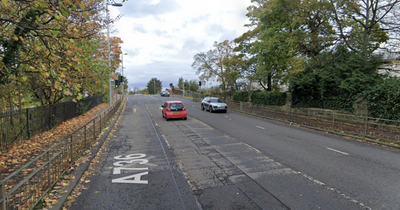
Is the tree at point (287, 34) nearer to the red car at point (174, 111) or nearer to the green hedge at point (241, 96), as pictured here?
the green hedge at point (241, 96)

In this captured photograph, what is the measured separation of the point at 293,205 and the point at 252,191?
2.90 feet

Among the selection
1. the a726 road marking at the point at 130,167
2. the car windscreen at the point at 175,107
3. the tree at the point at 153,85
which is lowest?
the a726 road marking at the point at 130,167

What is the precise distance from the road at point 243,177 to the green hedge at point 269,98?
47.4 feet

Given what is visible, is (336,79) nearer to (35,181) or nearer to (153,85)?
(35,181)

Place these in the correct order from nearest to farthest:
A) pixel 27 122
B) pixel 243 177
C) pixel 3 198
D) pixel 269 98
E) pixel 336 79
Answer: pixel 3 198, pixel 243 177, pixel 27 122, pixel 336 79, pixel 269 98

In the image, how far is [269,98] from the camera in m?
25.6

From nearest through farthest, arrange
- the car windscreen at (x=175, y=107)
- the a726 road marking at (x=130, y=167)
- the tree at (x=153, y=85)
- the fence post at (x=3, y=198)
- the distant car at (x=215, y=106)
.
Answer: the fence post at (x=3, y=198) < the a726 road marking at (x=130, y=167) < the car windscreen at (x=175, y=107) < the distant car at (x=215, y=106) < the tree at (x=153, y=85)

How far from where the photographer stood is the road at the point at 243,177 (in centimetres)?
448

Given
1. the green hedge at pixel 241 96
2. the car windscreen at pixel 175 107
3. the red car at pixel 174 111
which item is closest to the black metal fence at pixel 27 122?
the red car at pixel 174 111

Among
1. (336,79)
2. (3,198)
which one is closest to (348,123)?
(336,79)

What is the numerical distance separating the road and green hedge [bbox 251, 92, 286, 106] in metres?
14.5

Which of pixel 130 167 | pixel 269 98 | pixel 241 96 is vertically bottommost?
pixel 130 167

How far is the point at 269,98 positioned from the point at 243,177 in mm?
21118

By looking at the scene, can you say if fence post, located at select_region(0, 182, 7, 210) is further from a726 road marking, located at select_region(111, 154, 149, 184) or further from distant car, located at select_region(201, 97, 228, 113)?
distant car, located at select_region(201, 97, 228, 113)
